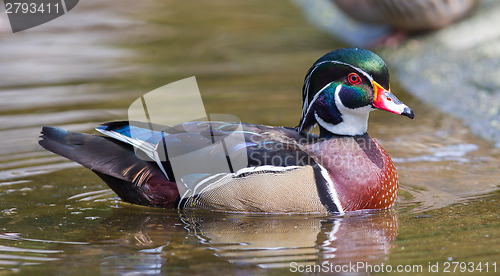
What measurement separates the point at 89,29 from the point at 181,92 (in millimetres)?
4129

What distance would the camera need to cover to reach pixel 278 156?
5.73m

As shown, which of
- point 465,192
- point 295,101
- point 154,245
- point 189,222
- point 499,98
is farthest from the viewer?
point 295,101

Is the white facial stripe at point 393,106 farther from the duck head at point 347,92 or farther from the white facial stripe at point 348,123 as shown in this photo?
the white facial stripe at point 348,123

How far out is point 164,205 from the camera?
20.1ft

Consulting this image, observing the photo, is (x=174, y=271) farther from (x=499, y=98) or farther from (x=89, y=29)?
(x=89, y=29)

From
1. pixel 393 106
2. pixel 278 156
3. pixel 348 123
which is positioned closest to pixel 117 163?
pixel 278 156

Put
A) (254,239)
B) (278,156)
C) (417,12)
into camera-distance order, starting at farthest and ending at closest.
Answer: (417,12)
(278,156)
(254,239)

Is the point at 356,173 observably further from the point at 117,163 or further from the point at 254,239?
the point at 117,163

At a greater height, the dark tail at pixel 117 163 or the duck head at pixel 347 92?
the duck head at pixel 347 92

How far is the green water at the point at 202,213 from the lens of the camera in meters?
4.86

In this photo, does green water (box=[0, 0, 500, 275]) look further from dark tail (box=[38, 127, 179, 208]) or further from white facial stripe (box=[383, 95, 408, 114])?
white facial stripe (box=[383, 95, 408, 114])

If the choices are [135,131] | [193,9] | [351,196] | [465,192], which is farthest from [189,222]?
[193,9]

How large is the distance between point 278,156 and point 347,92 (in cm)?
73

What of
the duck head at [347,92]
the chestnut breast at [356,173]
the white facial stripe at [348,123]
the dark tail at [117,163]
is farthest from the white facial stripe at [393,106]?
the dark tail at [117,163]
